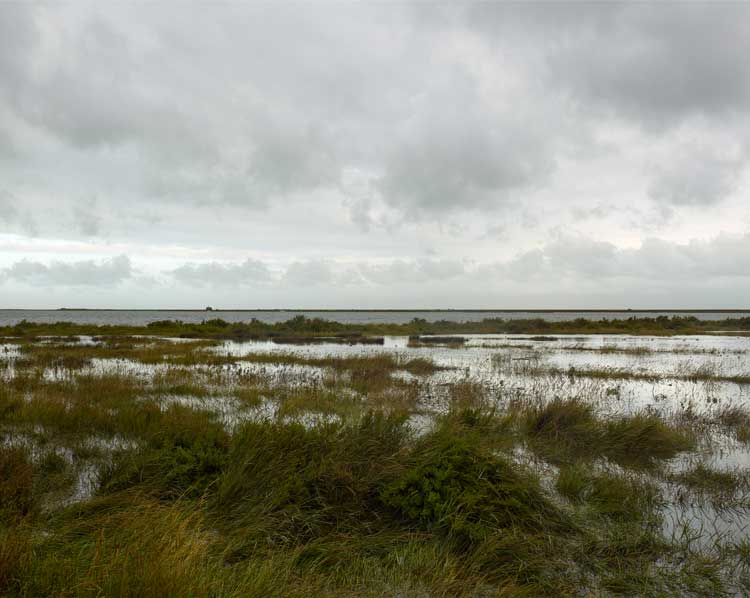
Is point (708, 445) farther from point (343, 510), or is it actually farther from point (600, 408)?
point (343, 510)

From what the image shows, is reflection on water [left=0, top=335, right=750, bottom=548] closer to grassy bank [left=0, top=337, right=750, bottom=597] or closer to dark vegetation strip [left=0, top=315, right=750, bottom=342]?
grassy bank [left=0, top=337, right=750, bottom=597]

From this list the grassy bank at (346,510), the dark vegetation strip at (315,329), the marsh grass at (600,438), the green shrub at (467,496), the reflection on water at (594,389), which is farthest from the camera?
the dark vegetation strip at (315,329)

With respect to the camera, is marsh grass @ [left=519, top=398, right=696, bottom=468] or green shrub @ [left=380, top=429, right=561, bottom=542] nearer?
green shrub @ [left=380, top=429, right=561, bottom=542]

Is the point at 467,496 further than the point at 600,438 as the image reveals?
No

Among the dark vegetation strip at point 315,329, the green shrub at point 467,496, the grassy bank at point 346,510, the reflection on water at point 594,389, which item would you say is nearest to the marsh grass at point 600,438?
the grassy bank at point 346,510

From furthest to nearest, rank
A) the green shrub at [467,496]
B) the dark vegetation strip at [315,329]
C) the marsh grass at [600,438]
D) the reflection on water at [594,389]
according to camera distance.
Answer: the dark vegetation strip at [315,329] → the marsh grass at [600,438] → the reflection on water at [594,389] → the green shrub at [467,496]

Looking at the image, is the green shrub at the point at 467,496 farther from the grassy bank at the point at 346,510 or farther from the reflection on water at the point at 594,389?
the reflection on water at the point at 594,389

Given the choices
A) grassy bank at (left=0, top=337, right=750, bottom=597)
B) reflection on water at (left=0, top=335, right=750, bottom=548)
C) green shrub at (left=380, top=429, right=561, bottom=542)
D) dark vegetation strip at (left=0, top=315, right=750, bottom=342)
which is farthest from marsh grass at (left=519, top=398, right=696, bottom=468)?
dark vegetation strip at (left=0, top=315, right=750, bottom=342)

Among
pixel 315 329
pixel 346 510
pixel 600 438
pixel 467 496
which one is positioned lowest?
pixel 600 438

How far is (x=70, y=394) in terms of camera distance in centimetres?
1263

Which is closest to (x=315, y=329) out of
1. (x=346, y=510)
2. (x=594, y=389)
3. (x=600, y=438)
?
(x=594, y=389)

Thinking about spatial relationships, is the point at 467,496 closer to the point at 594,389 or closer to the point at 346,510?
the point at 346,510

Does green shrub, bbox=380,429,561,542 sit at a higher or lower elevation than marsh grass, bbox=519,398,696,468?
higher

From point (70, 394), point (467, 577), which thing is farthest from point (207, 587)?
point (70, 394)
